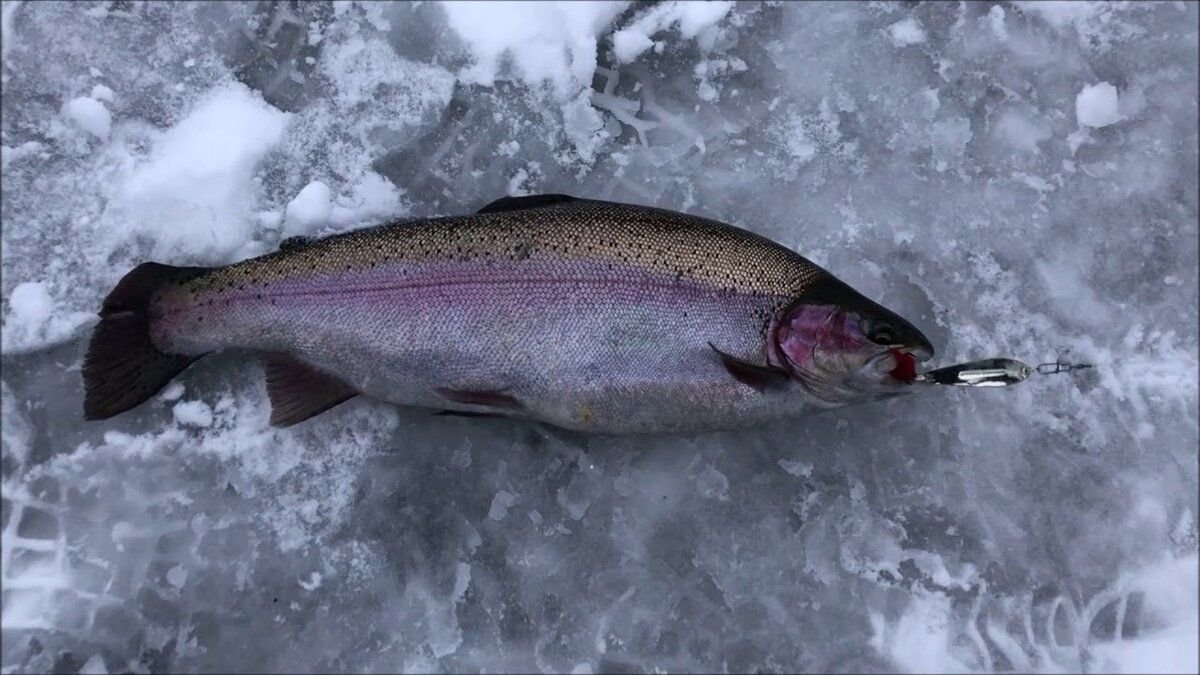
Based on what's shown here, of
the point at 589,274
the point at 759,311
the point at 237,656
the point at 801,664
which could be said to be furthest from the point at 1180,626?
the point at 237,656

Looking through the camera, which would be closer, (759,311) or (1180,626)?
(759,311)

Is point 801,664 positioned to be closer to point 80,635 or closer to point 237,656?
point 237,656

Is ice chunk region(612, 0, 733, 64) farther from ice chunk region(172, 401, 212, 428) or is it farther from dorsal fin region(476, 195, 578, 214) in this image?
ice chunk region(172, 401, 212, 428)

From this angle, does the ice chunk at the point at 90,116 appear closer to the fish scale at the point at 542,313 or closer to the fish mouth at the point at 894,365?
the fish scale at the point at 542,313

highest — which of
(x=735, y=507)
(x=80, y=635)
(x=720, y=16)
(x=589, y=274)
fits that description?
(x=720, y=16)

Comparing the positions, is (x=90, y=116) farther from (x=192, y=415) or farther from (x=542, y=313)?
(x=542, y=313)

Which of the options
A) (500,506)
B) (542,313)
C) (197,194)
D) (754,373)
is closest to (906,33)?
(754,373)
